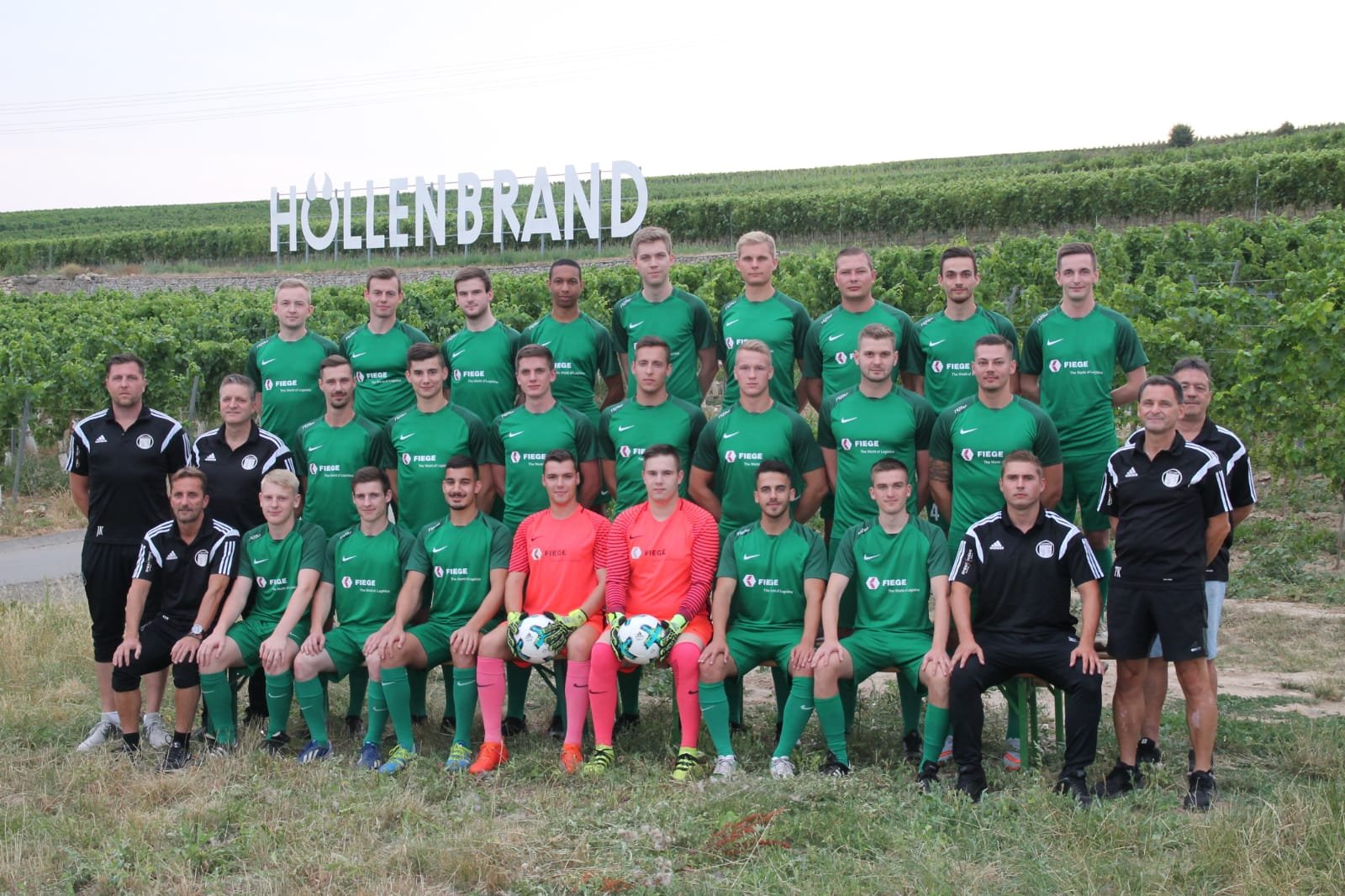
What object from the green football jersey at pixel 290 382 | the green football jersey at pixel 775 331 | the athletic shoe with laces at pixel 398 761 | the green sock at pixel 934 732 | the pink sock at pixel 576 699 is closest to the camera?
the green sock at pixel 934 732

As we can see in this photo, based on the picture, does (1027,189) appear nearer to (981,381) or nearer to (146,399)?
(146,399)

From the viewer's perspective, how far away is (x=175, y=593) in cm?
687

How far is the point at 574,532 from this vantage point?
6715 mm

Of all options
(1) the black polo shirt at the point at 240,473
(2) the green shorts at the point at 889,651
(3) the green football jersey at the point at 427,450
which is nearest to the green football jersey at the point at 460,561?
(3) the green football jersey at the point at 427,450

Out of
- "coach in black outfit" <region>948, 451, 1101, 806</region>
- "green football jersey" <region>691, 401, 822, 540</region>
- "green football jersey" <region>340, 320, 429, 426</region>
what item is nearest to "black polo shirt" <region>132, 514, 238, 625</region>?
"green football jersey" <region>340, 320, 429, 426</region>

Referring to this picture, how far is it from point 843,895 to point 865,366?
9.45 ft

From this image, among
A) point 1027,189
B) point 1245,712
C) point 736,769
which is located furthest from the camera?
point 1027,189

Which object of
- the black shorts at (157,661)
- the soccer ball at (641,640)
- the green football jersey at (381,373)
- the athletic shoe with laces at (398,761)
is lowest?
the athletic shoe with laces at (398,761)

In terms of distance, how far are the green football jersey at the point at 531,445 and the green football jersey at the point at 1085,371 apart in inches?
102

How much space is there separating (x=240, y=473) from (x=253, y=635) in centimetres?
94

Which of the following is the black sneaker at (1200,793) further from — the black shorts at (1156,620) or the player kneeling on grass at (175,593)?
the player kneeling on grass at (175,593)

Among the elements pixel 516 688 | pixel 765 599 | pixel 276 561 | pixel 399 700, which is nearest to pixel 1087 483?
pixel 765 599

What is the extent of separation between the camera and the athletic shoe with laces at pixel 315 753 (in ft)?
21.1

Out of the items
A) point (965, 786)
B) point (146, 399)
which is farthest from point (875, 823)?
point (146, 399)
